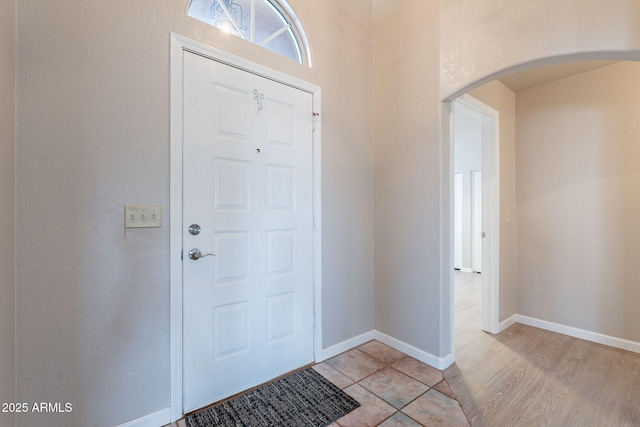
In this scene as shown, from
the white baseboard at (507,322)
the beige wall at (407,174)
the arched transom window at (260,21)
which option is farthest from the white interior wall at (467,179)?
the arched transom window at (260,21)

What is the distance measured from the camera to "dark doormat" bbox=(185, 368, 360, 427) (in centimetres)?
157

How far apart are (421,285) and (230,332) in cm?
153

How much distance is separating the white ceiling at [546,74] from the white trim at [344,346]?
300 centimetres

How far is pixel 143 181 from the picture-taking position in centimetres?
149

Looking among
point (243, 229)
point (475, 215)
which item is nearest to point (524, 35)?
point (243, 229)

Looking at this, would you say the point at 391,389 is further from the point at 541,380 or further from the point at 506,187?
the point at 506,187

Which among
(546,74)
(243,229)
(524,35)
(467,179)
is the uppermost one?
(546,74)

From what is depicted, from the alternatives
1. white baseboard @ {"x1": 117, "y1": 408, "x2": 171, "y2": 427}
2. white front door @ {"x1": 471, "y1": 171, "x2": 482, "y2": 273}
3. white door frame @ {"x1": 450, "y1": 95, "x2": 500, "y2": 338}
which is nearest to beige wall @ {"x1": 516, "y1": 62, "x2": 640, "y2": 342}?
white door frame @ {"x1": 450, "y1": 95, "x2": 500, "y2": 338}

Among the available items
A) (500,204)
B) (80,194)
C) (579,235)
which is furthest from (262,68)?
(579,235)

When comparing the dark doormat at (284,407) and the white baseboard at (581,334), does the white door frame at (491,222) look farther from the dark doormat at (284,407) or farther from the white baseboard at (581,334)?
the dark doormat at (284,407)

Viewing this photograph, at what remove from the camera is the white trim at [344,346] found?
2.24 m

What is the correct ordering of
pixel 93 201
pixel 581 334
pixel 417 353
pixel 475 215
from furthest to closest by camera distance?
pixel 475 215
pixel 581 334
pixel 417 353
pixel 93 201

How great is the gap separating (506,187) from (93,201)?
11.8 ft

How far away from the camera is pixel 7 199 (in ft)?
3.72
